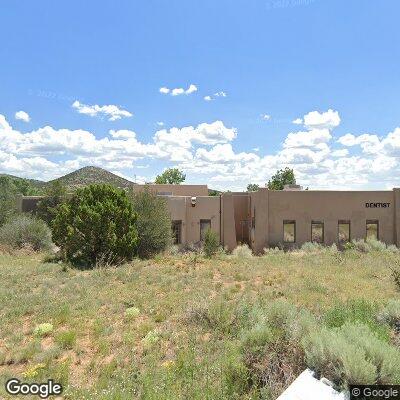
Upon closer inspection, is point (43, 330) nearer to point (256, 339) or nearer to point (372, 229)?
point (256, 339)

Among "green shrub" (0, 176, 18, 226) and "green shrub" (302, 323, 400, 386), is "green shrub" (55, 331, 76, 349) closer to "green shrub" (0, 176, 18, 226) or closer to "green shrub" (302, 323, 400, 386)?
"green shrub" (302, 323, 400, 386)

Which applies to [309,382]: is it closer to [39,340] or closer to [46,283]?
[39,340]

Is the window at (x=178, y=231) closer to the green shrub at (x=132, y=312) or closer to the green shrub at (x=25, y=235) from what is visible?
the green shrub at (x=25, y=235)

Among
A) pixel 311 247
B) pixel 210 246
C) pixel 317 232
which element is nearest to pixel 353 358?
pixel 210 246

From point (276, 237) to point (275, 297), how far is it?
1576cm

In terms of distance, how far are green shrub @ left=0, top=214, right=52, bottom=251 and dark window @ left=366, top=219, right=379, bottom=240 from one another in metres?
21.2

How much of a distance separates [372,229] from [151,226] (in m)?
16.3

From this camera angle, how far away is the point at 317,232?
86.8ft

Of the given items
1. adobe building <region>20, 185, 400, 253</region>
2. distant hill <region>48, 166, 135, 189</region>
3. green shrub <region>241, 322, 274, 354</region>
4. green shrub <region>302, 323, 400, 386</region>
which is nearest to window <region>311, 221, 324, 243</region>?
adobe building <region>20, 185, 400, 253</region>

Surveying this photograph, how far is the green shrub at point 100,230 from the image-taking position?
16.6m

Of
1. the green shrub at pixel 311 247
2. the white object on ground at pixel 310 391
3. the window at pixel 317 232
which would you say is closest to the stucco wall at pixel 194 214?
the green shrub at pixel 311 247

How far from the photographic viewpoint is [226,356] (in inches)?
228

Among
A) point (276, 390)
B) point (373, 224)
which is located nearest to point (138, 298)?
point (276, 390)

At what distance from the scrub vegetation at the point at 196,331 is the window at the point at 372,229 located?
12.2m
